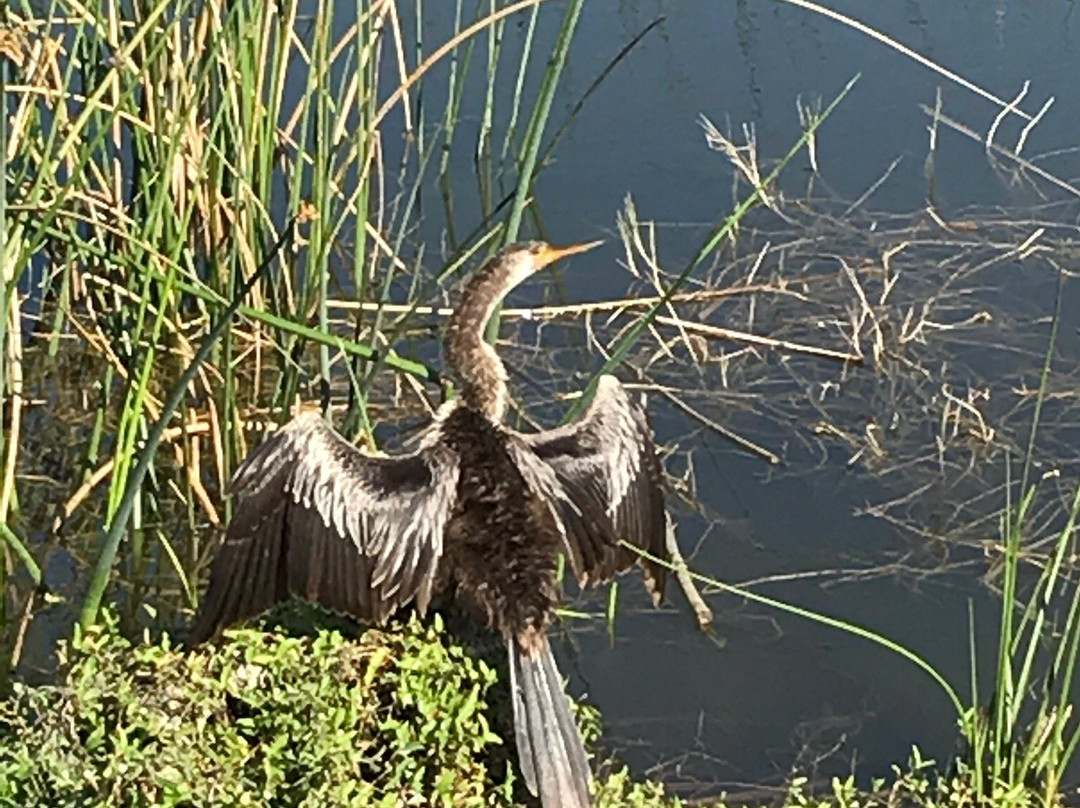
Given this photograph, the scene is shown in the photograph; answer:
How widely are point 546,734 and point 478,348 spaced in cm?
83

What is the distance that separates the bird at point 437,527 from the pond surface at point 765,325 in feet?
1.75

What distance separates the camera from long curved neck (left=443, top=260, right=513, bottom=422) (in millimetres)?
3305

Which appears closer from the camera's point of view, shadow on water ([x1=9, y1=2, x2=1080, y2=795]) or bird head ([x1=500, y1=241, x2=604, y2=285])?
bird head ([x1=500, y1=241, x2=604, y2=285])

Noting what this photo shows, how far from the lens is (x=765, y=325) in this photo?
504 centimetres

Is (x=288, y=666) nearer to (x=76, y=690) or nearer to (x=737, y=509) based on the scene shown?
(x=76, y=690)

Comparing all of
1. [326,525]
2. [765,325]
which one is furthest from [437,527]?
[765,325]

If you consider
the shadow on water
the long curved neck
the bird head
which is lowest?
the shadow on water

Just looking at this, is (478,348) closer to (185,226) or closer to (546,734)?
(185,226)

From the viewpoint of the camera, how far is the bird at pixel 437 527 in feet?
9.83

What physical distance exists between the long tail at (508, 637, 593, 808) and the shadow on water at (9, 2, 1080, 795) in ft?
2.26

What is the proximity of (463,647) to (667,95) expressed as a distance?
347cm

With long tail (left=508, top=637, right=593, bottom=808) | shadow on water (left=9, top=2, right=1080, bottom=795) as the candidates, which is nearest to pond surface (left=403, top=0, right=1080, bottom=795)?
shadow on water (left=9, top=2, right=1080, bottom=795)

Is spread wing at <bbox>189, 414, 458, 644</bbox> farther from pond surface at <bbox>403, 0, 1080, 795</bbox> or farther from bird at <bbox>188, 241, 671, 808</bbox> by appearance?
pond surface at <bbox>403, 0, 1080, 795</bbox>

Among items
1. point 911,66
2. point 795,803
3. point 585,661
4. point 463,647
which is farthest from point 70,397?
point 911,66
